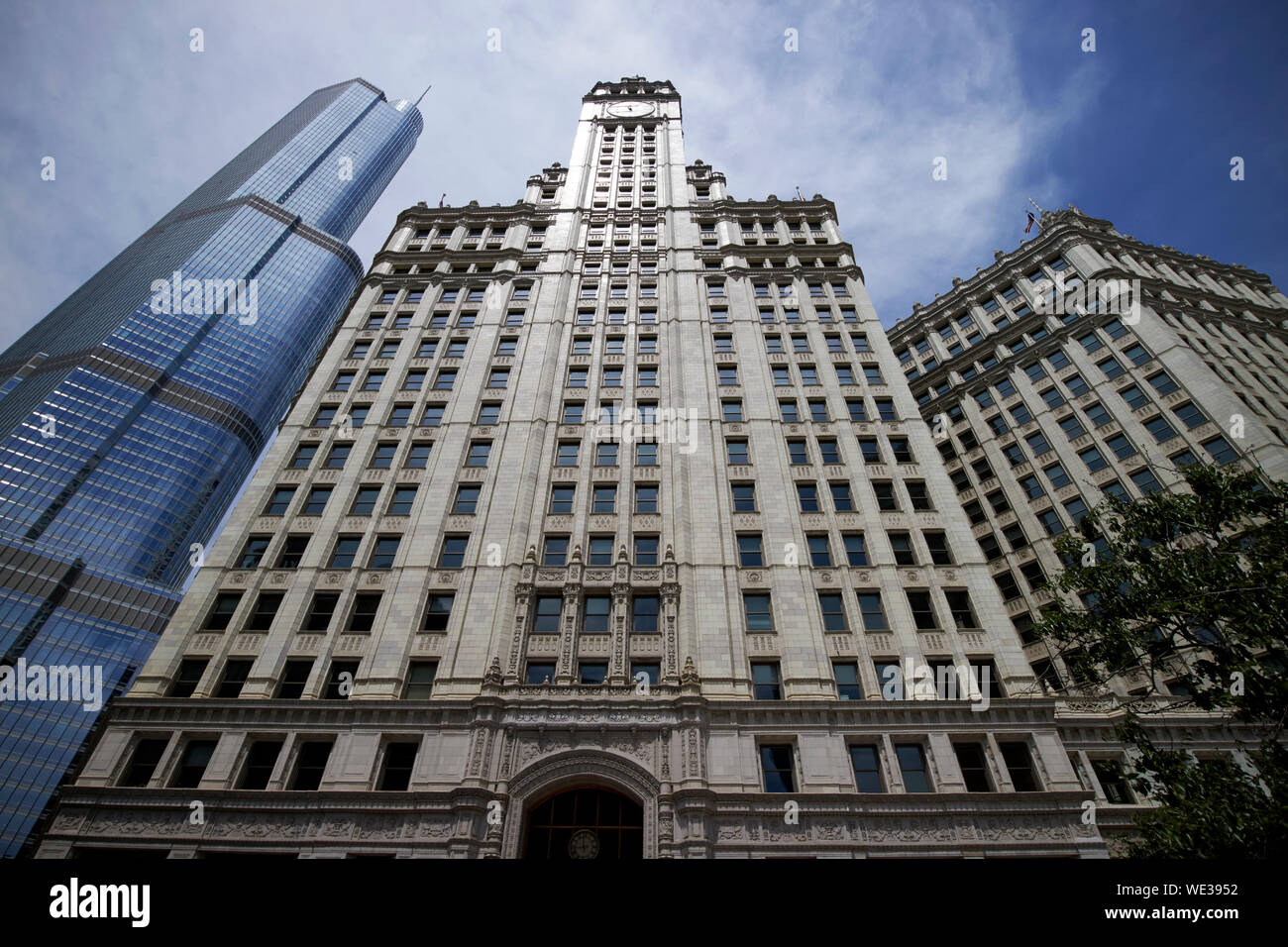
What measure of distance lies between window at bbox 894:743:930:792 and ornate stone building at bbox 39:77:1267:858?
0.12 m

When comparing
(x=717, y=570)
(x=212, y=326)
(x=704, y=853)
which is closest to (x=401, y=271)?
(x=717, y=570)

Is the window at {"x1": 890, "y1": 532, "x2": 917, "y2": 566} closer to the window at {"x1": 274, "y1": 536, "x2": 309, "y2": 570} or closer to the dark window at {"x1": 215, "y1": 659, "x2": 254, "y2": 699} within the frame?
the window at {"x1": 274, "y1": 536, "x2": 309, "y2": 570}

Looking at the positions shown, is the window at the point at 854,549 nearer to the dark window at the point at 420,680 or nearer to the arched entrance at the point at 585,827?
the arched entrance at the point at 585,827

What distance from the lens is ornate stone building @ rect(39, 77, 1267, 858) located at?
2370cm

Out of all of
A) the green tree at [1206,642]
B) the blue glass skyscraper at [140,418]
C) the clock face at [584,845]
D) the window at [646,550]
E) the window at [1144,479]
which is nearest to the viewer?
the green tree at [1206,642]

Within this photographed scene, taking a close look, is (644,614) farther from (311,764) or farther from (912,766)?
(311,764)

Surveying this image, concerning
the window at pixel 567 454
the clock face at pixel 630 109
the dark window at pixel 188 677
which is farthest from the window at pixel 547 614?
the clock face at pixel 630 109

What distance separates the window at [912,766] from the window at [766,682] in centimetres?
488

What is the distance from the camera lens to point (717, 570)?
3131 centimetres

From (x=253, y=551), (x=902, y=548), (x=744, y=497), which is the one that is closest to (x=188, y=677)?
(x=253, y=551)

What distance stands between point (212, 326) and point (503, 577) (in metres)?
141

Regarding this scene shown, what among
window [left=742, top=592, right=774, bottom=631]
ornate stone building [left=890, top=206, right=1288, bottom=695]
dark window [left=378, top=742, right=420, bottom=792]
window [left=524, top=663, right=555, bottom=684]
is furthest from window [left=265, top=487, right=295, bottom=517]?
ornate stone building [left=890, top=206, right=1288, bottom=695]

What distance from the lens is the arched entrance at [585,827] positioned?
24.2m
